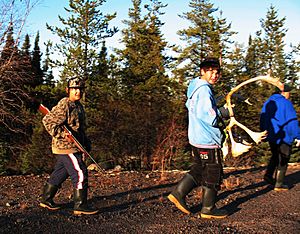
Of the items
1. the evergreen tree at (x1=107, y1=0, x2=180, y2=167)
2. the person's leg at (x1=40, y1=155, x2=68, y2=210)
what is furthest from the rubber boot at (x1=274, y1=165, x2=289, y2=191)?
the evergreen tree at (x1=107, y1=0, x2=180, y2=167)

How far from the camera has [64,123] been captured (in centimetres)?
526

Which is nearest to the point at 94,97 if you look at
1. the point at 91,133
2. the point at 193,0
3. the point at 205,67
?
the point at 91,133

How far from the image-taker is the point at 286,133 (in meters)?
7.15

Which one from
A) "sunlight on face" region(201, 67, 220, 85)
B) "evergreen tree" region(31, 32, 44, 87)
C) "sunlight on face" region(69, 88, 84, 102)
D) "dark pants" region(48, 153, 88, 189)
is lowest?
"dark pants" region(48, 153, 88, 189)

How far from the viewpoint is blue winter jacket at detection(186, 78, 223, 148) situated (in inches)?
197

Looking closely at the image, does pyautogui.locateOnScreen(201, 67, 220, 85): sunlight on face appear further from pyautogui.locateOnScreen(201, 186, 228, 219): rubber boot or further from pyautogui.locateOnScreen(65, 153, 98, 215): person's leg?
pyautogui.locateOnScreen(65, 153, 98, 215): person's leg

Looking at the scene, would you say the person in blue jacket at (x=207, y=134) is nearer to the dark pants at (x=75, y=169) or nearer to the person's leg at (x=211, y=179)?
the person's leg at (x=211, y=179)

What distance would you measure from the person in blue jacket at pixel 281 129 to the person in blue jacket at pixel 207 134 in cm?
232

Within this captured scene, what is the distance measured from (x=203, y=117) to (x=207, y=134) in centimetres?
24

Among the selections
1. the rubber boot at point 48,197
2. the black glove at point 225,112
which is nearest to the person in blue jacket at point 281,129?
the black glove at point 225,112

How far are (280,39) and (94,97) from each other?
20868 millimetres

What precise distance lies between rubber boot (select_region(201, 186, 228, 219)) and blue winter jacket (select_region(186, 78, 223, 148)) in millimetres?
607

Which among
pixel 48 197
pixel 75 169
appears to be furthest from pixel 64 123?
pixel 48 197

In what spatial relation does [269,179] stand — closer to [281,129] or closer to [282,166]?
[282,166]
